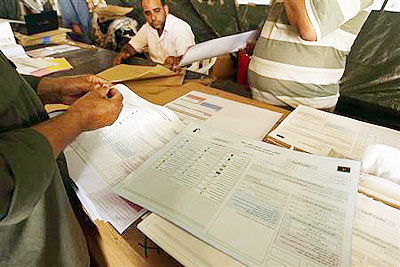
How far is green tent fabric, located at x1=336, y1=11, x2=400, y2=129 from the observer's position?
1.44 m

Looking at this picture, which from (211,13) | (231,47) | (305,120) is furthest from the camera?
(211,13)

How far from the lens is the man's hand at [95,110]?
0.46 m

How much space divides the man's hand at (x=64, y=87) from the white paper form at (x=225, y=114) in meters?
0.23

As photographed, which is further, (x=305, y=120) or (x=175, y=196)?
(x=305, y=120)

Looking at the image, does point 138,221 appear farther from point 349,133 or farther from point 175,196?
point 349,133

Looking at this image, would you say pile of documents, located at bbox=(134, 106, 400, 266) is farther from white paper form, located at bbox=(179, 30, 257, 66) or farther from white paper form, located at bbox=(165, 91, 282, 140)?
white paper form, located at bbox=(179, 30, 257, 66)

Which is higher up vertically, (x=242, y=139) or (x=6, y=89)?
(x=6, y=89)

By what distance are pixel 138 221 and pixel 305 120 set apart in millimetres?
483

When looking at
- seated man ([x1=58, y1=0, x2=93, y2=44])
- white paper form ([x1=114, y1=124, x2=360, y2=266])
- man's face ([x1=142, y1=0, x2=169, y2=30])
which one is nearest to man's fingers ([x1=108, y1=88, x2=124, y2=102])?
white paper form ([x1=114, y1=124, x2=360, y2=266])

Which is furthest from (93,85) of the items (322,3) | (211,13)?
(211,13)

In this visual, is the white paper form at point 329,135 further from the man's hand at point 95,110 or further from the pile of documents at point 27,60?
the pile of documents at point 27,60

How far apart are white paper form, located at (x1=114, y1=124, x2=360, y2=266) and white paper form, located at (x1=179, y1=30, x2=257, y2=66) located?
0.57 metres

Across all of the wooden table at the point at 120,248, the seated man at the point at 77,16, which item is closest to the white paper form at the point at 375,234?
the wooden table at the point at 120,248

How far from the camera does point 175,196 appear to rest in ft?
1.37
